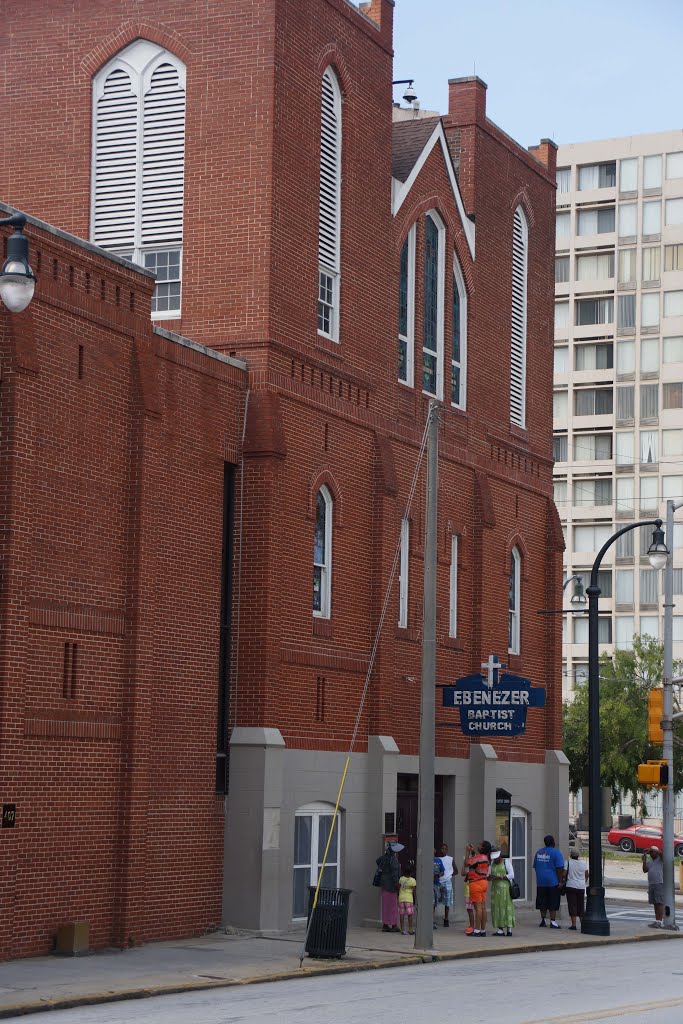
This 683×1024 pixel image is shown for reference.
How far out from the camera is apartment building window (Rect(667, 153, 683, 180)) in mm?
96812

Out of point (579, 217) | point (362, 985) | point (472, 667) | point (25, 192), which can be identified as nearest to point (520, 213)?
point (472, 667)

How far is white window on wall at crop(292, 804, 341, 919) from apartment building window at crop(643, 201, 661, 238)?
73521 mm

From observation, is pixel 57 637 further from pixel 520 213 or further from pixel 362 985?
pixel 520 213

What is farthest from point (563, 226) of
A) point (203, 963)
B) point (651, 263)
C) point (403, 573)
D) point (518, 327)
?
point (203, 963)

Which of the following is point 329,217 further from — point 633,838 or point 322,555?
point 633,838

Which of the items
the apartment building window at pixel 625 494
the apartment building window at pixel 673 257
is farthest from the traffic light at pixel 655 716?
the apartment building window at pixel 673 257

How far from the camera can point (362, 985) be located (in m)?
20.8

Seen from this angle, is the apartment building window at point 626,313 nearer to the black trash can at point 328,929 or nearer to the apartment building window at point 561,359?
the apartment building window at point 561,359

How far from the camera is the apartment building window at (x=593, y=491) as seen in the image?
9581cm

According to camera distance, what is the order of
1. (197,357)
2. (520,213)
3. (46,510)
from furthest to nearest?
(520,213), (197,357), (46,510)

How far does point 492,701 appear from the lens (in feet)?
98.5

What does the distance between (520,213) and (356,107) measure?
8.83m

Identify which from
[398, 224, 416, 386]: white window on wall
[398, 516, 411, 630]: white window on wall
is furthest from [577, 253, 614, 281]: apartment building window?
[398, 516, 411, 630]: white window on wall

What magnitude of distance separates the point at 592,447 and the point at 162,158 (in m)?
70.5
